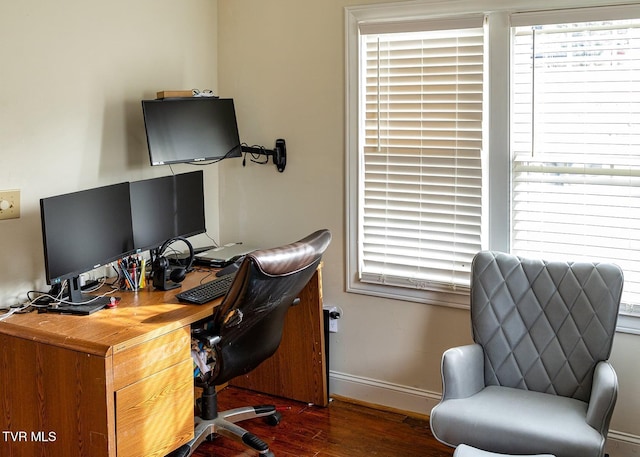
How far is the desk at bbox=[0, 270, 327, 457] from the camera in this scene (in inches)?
95.3

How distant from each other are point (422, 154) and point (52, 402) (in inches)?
78.0

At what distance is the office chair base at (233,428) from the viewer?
3123mm

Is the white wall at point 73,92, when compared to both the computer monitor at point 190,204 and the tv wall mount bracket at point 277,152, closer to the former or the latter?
the computer monitor at point 190,204

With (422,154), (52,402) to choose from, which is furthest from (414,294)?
(52,402)

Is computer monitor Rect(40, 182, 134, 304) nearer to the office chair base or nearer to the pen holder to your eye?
the pen holder

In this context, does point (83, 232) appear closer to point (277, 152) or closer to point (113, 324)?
point (113, 324)

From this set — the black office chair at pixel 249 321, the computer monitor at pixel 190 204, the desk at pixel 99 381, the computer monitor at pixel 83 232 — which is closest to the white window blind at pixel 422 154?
the black office chair at pixel 249 321

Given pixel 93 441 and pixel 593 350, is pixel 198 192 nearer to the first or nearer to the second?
pixel 93 441

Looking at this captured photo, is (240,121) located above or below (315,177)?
above

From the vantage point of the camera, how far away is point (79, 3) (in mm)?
3088

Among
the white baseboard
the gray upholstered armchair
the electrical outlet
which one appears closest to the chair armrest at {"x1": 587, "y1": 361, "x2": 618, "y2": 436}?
the gray upholstered armchair

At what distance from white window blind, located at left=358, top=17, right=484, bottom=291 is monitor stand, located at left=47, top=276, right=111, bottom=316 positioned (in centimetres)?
140

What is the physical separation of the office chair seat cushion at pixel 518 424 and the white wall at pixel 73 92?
1788 millimetres

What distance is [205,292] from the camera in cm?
301
